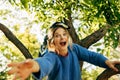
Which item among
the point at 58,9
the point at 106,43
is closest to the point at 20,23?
the point at 58,9

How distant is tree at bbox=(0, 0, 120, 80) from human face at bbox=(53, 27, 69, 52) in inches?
55.0

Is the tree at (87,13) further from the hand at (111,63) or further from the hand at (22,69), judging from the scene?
the hand at (22,69)

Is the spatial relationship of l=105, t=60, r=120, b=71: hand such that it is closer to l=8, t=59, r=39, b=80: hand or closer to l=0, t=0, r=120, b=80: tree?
l=0, t=0, r=120, b=80: tree

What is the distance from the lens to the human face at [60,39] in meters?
3.62

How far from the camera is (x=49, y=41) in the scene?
369cm

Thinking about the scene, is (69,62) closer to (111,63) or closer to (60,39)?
(60,39)

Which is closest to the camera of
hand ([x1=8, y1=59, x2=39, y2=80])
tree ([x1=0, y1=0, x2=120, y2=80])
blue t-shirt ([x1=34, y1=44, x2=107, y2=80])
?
hand ([x1=8, y1=59, x2=39, y2=80])

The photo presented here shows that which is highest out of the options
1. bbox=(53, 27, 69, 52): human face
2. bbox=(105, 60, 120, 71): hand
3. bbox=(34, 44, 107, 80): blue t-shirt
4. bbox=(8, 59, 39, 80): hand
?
bbox=(8, 59, 39, 80): hand

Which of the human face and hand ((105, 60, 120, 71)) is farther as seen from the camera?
hand ((105, 60, 120, 71))

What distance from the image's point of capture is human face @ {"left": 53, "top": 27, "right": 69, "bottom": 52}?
3623 millimetres

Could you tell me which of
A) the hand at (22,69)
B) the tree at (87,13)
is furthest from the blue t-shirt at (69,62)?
the tree at (87,13)

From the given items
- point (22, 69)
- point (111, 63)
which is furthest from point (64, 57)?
point (22, 69)

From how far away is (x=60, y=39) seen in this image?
11.9ft

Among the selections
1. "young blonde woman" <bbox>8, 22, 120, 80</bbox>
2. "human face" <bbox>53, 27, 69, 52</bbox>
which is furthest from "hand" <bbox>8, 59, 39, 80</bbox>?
"human face" <bbox>53, 27, 69, 52</bbox>
